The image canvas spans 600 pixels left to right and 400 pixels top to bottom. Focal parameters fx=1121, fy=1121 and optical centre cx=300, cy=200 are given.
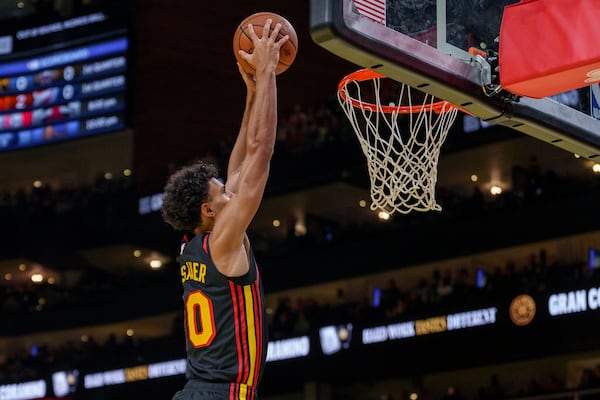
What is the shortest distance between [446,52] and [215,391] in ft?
7.48

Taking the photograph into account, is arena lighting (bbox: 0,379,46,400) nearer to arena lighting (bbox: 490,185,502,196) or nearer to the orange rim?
arena lighting (bbox: 490,185,502,196)

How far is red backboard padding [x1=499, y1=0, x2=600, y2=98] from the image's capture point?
5559mm

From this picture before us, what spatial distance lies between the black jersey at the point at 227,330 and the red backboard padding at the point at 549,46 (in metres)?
1.96

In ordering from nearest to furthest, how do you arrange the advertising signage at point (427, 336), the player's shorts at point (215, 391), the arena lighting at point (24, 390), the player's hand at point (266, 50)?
1. the player's shorts at point (215, 391)
2. the player's hand at point (266, 50)
3. the advertising signage at point (427, 336)
4. the arena lighting at point (24, 390)

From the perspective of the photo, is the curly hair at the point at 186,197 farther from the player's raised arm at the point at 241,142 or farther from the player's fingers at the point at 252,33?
the player's fingers at the point at 252,33

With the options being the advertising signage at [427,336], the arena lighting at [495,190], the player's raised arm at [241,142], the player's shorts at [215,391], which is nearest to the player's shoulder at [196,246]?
the player's raised arm at [241,142]

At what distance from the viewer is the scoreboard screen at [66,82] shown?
23.8m

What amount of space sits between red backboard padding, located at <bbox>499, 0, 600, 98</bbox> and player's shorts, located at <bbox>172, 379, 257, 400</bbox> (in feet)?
7.46

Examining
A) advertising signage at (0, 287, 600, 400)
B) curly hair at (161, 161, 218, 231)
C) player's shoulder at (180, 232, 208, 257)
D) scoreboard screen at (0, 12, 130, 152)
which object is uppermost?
scoreboard screen at (0, 12, 130, 152)

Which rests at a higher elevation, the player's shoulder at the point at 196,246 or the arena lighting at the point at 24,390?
the arena lighting at the point at 24,390

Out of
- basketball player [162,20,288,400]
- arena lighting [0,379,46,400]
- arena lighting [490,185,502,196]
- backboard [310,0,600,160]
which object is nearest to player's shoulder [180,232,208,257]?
basketball player [162,20,288,400]

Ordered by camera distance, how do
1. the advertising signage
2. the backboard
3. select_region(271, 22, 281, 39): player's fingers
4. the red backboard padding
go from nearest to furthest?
select_region(271, 22, 281, 39): player's fingers < the backboard < the red backboard padding < the advertising signage

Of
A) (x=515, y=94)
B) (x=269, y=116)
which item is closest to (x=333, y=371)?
(x=515, y=94)

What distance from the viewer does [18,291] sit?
27391mm
